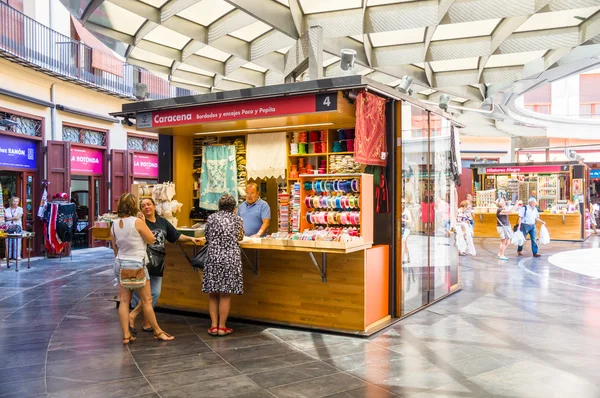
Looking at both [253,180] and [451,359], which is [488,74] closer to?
[253,180]

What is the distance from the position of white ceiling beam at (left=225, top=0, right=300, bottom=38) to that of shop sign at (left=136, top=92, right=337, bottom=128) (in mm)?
3144

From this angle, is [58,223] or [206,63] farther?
[206,63]

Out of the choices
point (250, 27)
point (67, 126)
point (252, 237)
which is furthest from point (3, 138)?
point (252, 237)

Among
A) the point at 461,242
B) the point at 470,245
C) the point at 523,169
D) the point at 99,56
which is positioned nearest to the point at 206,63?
the point at 99,56

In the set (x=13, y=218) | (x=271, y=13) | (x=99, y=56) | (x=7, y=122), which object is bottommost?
(x=13, y=218)

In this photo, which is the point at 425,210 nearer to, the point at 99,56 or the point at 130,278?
the point at 130,278

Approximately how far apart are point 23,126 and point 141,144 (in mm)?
5651

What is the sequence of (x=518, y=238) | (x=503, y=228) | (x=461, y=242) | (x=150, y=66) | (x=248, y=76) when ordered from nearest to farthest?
1. (x=461, y=242)
2. (x=503, y=228)
3. (x=518, y=238)
4. (x=150, y=66)
5. (x=248, y=76)

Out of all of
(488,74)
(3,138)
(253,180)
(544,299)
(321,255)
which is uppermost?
(488,74)

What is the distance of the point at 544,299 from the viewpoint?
→ 28.0 feet

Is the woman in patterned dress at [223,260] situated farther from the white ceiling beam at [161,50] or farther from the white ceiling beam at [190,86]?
the white ceiling beam at [190,86]

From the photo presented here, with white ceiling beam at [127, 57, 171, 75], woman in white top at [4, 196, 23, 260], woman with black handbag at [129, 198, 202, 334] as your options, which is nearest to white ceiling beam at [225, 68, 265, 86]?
white ceiling beam at [127, 57, 171, 75]

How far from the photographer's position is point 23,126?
13.9m

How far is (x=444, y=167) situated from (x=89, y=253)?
1086 cm
